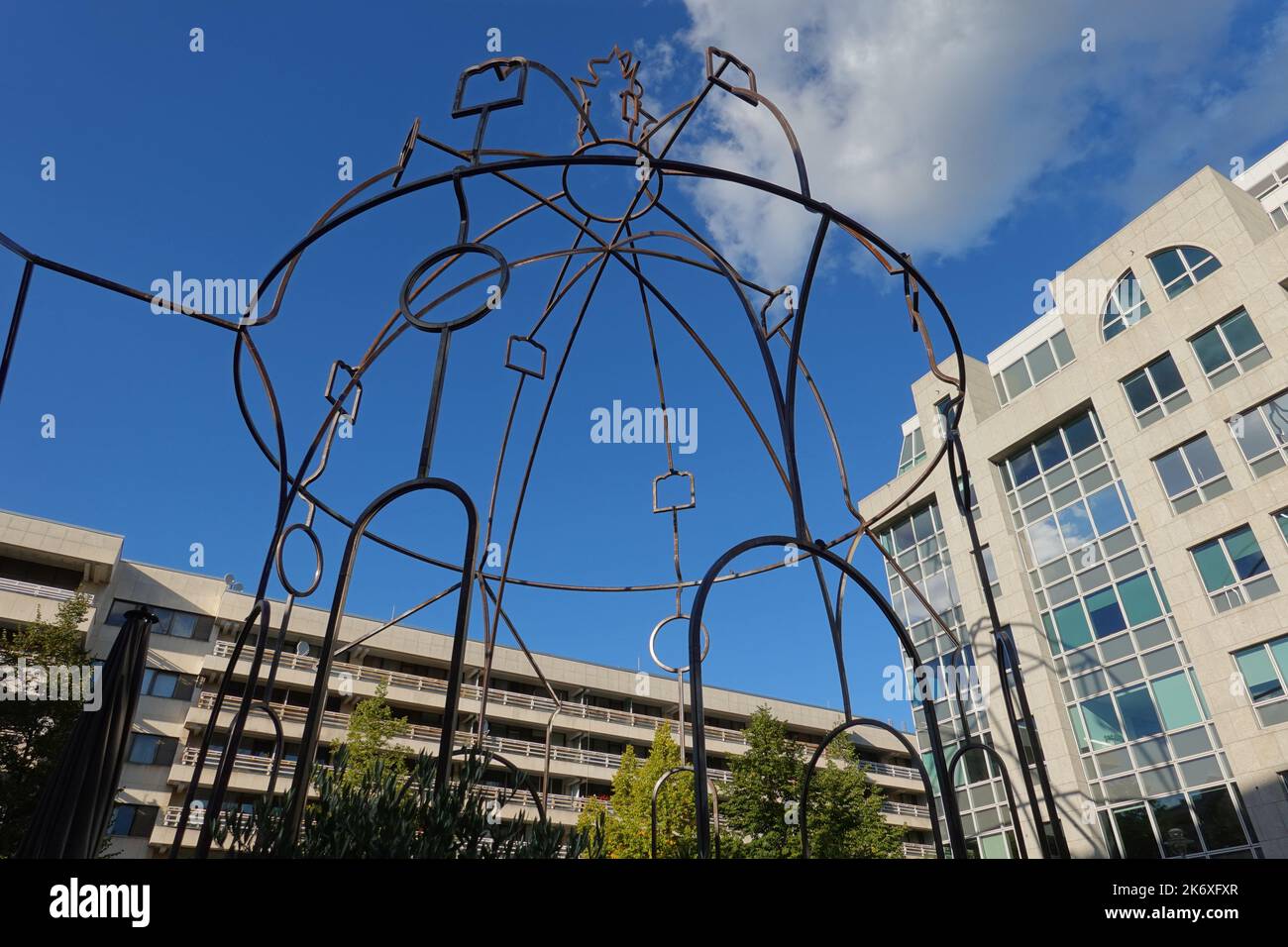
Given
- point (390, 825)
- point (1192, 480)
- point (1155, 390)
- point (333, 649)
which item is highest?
point (1155, 390)

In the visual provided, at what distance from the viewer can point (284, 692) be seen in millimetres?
39406

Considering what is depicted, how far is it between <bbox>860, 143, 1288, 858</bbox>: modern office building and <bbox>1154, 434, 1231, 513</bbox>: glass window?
6 centimetres

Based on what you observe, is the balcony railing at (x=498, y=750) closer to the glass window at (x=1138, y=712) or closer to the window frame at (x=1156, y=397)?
the glass window at (x=1138, y=712)

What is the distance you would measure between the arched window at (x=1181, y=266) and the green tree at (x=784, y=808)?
18066mm

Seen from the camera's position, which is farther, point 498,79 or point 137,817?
point 137,817

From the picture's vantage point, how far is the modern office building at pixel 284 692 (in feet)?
108

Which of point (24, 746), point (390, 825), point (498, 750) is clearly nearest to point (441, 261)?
point (390, 825)

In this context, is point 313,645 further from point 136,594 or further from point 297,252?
point 297,252

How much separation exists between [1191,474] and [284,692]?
39.6m

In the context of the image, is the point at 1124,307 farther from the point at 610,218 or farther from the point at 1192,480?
the point at 610,218

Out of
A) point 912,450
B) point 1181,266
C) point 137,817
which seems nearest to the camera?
point 1181,266

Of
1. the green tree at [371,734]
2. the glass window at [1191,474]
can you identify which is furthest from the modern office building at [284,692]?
the glass window at [1191,474]
